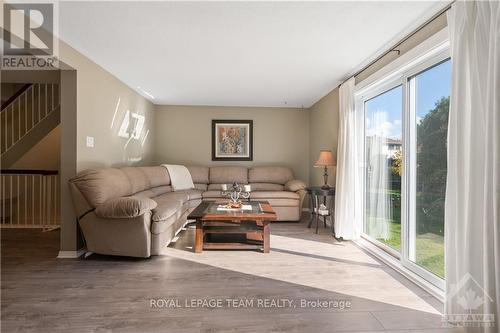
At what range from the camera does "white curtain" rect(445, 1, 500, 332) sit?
1486 mm

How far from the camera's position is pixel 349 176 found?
11.9ft

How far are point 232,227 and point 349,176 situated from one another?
1.76 metres

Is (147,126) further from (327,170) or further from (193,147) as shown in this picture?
(327,170)

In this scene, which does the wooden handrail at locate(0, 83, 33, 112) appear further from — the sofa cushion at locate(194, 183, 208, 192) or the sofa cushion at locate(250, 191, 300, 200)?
the sofa cushion at locate(250, 191, 300, 200)

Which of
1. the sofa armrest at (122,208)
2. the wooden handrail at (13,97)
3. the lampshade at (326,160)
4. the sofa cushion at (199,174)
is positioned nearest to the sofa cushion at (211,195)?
the sofa cushion at (199,174)

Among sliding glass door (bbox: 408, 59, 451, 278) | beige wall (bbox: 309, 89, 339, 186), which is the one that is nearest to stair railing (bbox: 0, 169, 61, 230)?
beige wall (bbox: 309, 89, 339, 186)

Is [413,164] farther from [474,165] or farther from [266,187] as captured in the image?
[266,187]

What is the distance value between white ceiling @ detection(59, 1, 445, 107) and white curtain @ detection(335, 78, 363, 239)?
56 centimetres

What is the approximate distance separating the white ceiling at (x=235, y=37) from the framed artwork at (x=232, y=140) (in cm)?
182

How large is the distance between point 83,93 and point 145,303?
249 cm

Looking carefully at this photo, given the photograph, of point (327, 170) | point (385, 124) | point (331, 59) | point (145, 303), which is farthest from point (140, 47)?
point (327, 170)

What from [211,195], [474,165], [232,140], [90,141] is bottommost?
[211,195]

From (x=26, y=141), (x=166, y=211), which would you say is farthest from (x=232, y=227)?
(x=26, y=141)

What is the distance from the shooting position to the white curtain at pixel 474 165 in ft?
4.88
